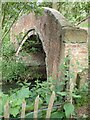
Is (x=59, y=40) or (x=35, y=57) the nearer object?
(x=59, y=40)

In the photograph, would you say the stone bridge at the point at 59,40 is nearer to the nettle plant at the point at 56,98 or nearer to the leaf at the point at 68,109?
the nettle plant at the point at 56,98

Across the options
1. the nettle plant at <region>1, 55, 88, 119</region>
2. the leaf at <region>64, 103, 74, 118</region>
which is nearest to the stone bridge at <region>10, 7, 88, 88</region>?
the nettle plant at <region>1, 55, 88, 119</region>

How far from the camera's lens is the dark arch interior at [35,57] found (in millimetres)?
8270

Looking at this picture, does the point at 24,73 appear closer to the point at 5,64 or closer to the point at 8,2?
the point at 5,64

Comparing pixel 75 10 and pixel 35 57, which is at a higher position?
pixel 75 10

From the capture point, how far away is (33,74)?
27.7ft

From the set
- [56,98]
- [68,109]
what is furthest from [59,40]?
[68,109]

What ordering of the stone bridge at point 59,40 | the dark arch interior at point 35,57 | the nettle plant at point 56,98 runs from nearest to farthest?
the nettle plant at point 56,98, the stone bridge at point 59,40, the dark arch interior at point 35,57

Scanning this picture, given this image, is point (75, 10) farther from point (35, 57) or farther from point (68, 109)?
point (68, 109)

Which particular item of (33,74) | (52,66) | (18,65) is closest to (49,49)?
(52,66)

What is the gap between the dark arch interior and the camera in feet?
27.1

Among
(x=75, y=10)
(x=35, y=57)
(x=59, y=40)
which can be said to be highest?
(x=75, y=10)

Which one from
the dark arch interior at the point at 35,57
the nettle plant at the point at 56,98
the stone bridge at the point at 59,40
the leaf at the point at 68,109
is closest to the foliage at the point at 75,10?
the stone bridge at the point at 59,40

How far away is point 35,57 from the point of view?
9008 mm
